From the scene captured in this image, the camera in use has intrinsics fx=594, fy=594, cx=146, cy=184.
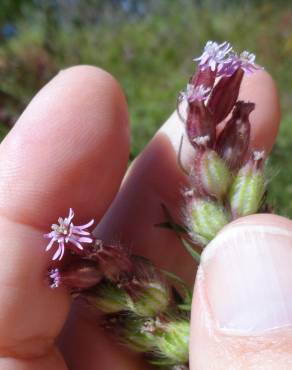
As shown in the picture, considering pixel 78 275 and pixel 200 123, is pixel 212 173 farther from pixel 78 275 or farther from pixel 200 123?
pixel 78 275

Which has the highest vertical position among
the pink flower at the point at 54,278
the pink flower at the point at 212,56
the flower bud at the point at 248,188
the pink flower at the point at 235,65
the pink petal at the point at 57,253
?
the pink flower at the point at 212,56

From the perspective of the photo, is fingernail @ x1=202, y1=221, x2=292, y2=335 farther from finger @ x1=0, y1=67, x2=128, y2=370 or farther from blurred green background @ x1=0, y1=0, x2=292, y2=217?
blurred green background @ x1=0, y1=0, x2=292, y2=217

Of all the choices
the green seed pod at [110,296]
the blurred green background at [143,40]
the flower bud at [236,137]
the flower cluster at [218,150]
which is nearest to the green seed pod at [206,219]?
the flower cluster at [218,150]

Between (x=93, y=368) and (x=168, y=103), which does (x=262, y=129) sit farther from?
(x=168, y=103)

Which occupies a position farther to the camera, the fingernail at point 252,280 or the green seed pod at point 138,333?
the green seed pod at point 138,333

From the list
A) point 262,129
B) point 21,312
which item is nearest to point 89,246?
point 21,312

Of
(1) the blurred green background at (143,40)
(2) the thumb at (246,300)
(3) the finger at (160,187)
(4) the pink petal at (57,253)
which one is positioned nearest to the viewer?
(2) the thumb at (246,300)

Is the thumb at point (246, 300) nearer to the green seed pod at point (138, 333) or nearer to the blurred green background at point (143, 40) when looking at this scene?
the green seed pod at point (138, 333)

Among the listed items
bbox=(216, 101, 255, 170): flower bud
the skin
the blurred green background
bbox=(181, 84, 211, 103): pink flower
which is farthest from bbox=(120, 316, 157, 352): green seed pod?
the blurred green background
